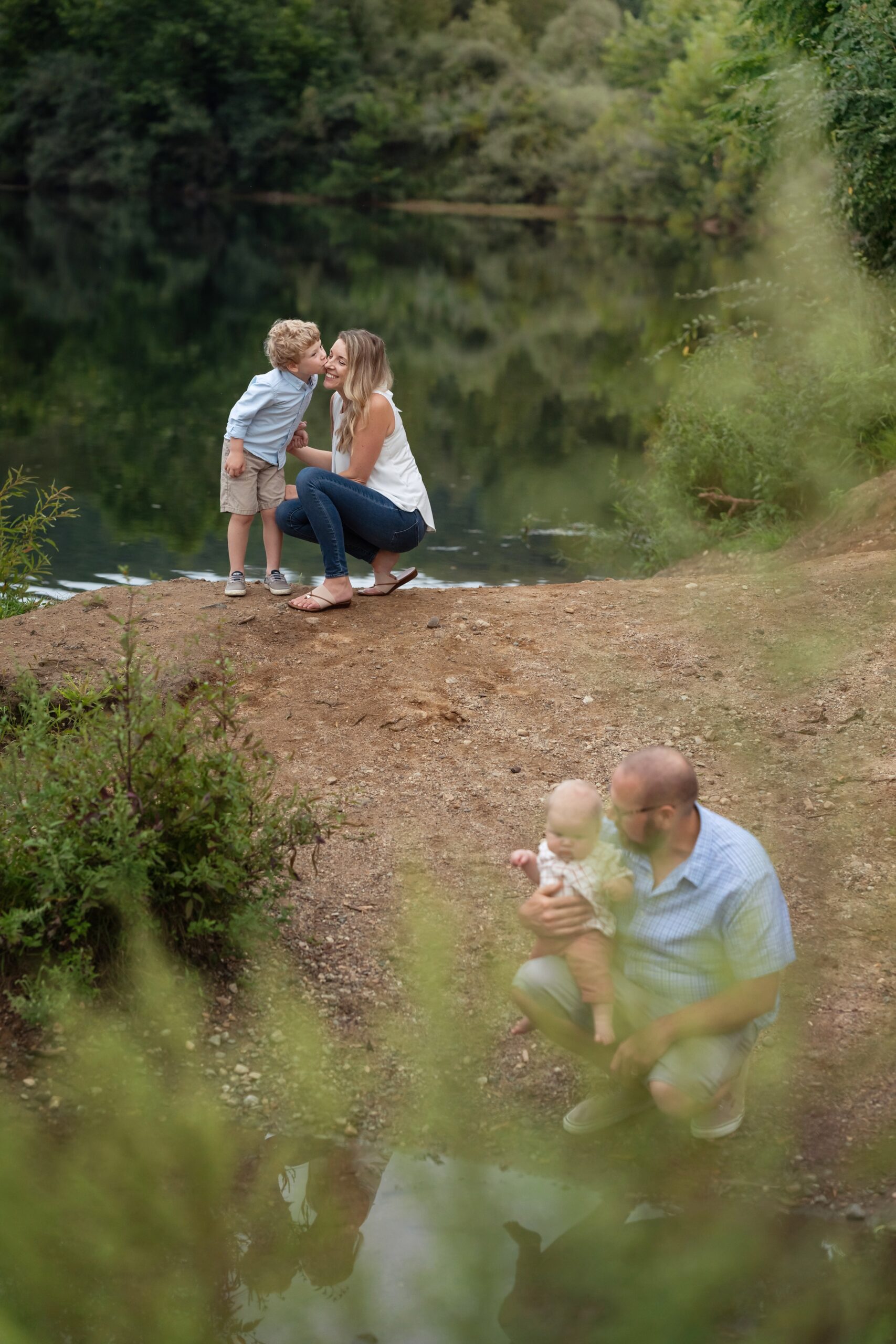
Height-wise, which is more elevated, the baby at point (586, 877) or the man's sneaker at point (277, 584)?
the baby at point (586, 877)

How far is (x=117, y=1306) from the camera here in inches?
89.7

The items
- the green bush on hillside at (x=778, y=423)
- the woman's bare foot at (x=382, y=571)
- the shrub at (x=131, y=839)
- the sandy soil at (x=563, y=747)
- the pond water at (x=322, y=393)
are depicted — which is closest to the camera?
the shrub at (x=131, y=839)

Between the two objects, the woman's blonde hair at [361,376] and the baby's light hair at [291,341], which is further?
the baby's light hair at [291,341]

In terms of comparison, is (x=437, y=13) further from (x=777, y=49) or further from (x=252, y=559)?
(x=252, y=559)

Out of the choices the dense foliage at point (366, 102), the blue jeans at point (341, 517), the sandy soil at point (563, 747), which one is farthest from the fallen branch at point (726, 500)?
the dense foliage at point (366, 102)

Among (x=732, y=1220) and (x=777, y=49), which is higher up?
(x=777, y=49)

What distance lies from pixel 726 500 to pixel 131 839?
742cm

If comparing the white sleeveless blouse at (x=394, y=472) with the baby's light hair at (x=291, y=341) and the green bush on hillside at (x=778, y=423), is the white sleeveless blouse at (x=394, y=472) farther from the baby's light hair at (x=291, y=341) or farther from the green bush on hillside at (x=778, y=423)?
the green bush on hillside at (x=778, y=423)

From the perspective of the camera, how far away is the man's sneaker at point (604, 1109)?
318 centimetres

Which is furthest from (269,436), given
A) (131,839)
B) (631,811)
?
(631,811)

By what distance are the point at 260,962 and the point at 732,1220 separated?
1526 mm

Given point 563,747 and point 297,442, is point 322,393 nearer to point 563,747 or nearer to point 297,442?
point 297,442

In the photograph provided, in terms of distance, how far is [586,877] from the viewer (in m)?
2.94

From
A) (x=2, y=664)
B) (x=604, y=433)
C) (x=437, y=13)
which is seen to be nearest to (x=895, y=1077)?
(x=2, y=664)
